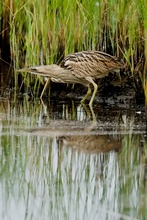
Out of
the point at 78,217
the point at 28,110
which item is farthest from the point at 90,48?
the point at 78,217

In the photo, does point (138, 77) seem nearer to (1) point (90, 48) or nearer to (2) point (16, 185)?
(1) point (90, 48)

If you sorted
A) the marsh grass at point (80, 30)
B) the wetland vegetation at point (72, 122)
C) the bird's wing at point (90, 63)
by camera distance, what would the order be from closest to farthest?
the wetland vegetation at point (72, 122) → the marsh grass at point (80, 30) → the bird's wing at point (90, 63)

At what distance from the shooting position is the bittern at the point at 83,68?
9909 millimetres

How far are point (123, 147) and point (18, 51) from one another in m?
3.27

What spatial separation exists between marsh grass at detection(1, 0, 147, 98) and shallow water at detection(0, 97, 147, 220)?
72cm

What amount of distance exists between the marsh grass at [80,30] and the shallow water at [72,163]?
0.72 metres

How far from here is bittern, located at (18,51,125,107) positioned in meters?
9.91

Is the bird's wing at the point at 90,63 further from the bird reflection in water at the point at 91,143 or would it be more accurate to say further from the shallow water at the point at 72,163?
the bird reflection in water at the point at 91,143

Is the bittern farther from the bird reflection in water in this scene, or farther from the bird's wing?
the bird reflection in water

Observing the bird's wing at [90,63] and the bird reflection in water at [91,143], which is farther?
the bird's wing at [90,63]

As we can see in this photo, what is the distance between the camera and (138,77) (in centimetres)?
984

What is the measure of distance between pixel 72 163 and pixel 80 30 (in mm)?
3095

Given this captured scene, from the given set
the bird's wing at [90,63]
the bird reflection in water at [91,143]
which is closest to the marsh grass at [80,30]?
the bird's wing at [90,63]

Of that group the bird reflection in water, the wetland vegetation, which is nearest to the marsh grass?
the wetland vegetation
